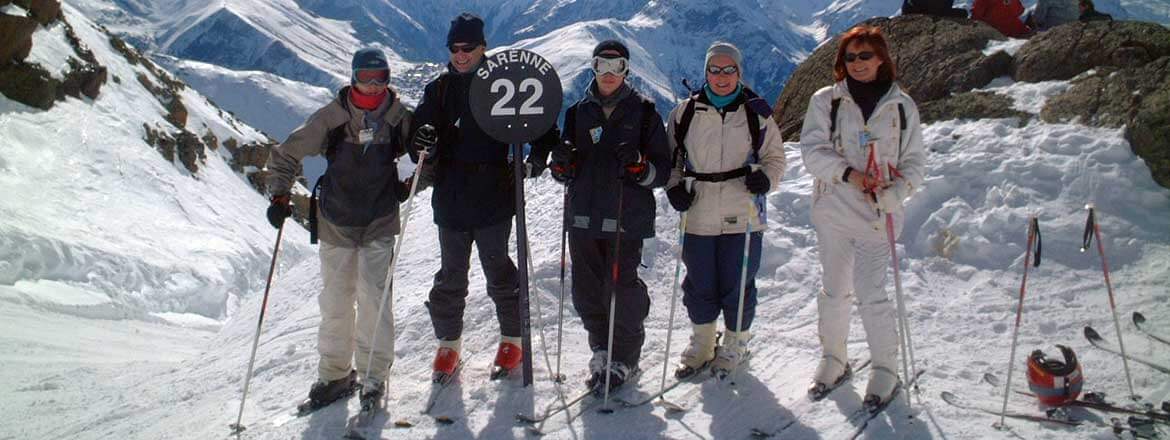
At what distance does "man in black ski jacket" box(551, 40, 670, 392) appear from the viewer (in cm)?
477

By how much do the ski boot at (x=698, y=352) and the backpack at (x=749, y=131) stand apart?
109 centimetres

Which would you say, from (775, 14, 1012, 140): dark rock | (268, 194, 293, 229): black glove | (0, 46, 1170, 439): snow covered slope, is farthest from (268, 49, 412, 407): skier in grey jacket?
(775, 14, 1012, 140): dark rock

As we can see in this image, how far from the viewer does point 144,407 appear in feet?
18.3

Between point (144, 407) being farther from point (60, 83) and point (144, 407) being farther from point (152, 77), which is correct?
point (152, 77)

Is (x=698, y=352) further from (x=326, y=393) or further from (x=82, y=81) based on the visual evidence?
(x=82, y=81)

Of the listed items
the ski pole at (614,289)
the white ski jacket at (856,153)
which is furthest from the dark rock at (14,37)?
the white ski jacket at (856,153)

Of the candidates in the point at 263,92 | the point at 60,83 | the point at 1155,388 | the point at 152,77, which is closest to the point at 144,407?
the point at 1155,388

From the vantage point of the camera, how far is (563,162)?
470cm

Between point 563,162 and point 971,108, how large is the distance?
7194 mm

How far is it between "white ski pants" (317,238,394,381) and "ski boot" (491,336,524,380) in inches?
31.2

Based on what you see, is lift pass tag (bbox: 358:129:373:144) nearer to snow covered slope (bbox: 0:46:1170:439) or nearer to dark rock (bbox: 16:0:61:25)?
snow covered slope (bbox: 0:46:1170:439)

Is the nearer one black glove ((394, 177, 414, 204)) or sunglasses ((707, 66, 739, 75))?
sunglasses ((707, 66, 739, 75))

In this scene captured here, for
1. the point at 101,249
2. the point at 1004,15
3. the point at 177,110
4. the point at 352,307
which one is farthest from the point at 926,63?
the point at 177,110

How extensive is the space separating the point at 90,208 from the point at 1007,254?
55.5 ft
